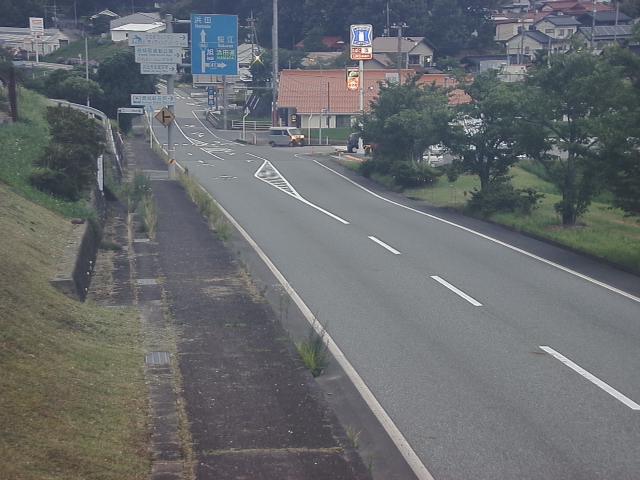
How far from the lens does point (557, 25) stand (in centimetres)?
9694

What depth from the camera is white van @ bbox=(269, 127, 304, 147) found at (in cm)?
6644

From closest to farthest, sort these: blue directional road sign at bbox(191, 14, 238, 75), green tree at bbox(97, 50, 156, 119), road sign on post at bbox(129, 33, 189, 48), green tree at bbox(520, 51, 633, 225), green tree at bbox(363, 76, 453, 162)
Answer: green tree at bbox(520, 51, 633, 225), road sign on post at bbox(129, 33, 189, 48), blue directional road sign at bbox(191, 14, 238, 75), green tree at bbox(363, 76, 453, 162), green tree at bbox(97, 50, 156, 119)

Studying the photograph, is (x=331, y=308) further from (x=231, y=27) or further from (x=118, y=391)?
(x=231, y=27)

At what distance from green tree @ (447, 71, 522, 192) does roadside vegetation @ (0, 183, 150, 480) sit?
16.5 metres

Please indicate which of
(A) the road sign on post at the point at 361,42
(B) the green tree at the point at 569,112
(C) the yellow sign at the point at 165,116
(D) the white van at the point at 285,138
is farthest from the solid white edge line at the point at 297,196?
(D) the white van at the point at 285,138

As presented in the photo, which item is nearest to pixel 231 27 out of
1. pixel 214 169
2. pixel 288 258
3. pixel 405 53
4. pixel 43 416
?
pixel 214 169

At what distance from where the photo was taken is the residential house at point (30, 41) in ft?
213

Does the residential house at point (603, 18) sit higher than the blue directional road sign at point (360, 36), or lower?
higher

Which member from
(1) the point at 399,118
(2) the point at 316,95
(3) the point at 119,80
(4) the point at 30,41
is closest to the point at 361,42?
(2) the point at 316,95

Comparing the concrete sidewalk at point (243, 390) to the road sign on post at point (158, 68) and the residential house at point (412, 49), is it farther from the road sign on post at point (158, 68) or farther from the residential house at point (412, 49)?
the residential house at point (412, 49)

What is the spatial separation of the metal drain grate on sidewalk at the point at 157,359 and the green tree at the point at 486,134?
1784 cm

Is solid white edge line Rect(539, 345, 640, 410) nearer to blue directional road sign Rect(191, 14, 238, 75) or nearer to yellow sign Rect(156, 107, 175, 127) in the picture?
yellow sign Rect(156, 107, 175, 127)

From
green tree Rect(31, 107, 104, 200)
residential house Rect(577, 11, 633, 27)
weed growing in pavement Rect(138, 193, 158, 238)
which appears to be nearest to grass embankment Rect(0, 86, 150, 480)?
green tree Rect(31, 107, 104, 200)

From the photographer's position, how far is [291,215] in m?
27.2
